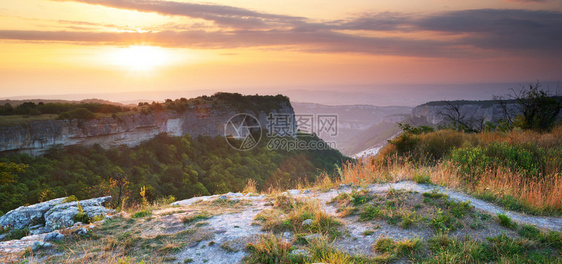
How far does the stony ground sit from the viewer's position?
4.59m

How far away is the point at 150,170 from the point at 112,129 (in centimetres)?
584

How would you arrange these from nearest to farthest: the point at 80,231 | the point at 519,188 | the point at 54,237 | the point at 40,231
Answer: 1. the point at 54,237
2. the point at 80,231
3. the point at 519,188
4. the point at 40,231

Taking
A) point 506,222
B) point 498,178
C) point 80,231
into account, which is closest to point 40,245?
point 80,231

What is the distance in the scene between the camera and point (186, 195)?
27031mm

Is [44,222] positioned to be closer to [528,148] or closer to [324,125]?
[528,148]

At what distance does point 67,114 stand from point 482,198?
32.4 metres

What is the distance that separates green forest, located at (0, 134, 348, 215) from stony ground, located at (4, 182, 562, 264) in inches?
246

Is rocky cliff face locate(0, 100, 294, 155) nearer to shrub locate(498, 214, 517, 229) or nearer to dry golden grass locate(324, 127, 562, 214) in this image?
dry golden grass locate(324, 127, 562, 214)

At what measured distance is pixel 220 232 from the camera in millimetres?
5457

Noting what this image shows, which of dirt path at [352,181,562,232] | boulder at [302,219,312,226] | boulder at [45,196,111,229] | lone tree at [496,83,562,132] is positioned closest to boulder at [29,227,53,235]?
boulder at [45,196,111,229]

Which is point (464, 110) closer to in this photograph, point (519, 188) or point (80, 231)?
point (519, 188)

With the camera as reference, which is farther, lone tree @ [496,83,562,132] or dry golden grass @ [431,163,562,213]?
lone tree @ [496,83,562,132]

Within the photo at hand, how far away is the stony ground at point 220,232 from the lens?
4594 mm

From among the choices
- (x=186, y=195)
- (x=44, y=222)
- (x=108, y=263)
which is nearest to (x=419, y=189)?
(x=108, y=263)
